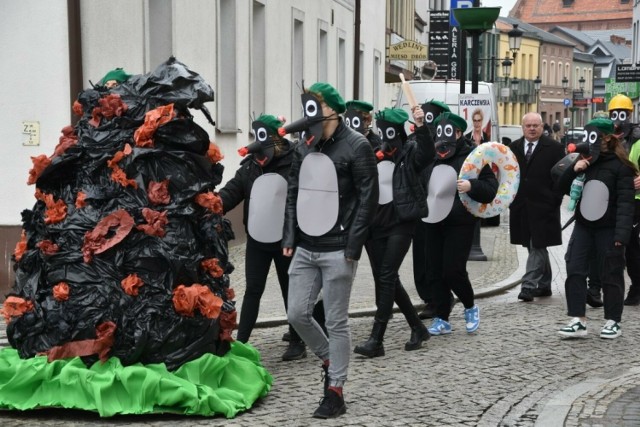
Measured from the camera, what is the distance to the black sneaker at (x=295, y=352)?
352 inches

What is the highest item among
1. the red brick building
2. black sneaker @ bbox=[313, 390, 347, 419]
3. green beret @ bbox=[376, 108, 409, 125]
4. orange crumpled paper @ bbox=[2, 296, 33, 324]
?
the red brick building

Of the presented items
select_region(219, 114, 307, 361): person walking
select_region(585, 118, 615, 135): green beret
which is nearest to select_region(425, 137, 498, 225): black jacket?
select_region(585, 118, 615, 135): green beret

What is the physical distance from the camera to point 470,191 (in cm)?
986

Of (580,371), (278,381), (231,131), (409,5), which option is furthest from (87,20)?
(409,5)

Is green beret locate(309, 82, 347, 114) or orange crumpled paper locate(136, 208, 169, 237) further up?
green beret locate(309, 82, 347, 114)

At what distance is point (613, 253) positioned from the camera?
32.5ft

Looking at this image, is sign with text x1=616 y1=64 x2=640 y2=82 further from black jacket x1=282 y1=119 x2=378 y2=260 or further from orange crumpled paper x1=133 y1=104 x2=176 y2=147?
orange crumpled paper x1=133 y1=104 x2=176 y2=147

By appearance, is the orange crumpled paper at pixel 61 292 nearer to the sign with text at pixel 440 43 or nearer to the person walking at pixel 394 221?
the person walking at pixel 394 221

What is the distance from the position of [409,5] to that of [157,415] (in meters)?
37.0

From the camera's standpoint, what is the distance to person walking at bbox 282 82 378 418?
7.07 meters

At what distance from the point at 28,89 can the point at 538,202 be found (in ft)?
18.1

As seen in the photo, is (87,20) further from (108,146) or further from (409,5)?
(409,5)

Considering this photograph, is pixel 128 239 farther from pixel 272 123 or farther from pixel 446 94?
pixel 446 94

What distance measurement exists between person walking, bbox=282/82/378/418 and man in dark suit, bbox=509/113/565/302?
5.58 m
